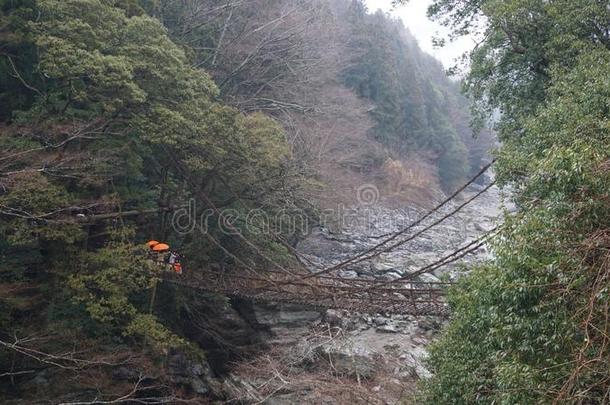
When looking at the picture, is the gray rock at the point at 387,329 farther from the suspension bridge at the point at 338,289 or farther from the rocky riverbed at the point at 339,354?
the suspension bridge at the point at 338,289

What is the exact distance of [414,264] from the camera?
12.1 meters

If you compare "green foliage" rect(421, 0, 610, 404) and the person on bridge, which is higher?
"green foliage" rect(421, 0, 610, 404)

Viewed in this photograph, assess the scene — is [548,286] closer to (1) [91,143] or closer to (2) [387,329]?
(1) [91,143]

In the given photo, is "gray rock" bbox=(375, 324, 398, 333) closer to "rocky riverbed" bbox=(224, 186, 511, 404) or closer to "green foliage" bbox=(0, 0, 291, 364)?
"rocky riverbed" bbox=(224, 186, 511, 404)

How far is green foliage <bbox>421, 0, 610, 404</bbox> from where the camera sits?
2.10m

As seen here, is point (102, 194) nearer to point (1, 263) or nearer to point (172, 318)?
point (1, 263)

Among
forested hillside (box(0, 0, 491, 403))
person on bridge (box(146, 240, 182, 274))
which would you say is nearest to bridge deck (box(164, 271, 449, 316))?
person on bridge (box(146, 240, 182, 274))

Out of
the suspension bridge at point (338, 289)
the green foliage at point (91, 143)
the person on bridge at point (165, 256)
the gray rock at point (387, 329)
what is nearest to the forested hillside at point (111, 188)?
the green foliage at point (91, 143)

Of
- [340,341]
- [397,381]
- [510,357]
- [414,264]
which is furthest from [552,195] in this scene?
[414,264]

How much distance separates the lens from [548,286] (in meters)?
2.36

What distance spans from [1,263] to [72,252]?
2.29ft

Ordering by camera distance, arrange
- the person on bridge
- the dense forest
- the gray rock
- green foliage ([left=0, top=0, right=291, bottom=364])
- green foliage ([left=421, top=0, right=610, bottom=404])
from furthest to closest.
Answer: the gray rock → the person on bridge → green foliage ([left=0, top=0, right=291, bottom=364]) → the dense forest → green foliage ([left=421, top=0, right=610, bottom=404])

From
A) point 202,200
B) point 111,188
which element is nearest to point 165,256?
point 111,188

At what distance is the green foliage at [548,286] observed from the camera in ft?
6.88
